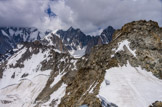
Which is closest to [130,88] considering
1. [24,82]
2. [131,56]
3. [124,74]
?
[124,74]

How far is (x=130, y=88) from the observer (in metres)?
19.7

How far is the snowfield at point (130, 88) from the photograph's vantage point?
1712 cm

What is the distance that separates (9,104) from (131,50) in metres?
114

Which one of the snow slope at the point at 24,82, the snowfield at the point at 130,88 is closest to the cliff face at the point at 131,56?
the snowfield at the point at 130,88

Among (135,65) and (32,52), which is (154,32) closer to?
(135,65)

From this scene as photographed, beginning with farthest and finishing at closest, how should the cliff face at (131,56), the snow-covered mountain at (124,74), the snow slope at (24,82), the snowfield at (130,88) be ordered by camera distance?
the snow slope at (24,82) → the cliff face at (131,56) → the snow-covered mountain at (124,74) → the snowfield at (130,88)

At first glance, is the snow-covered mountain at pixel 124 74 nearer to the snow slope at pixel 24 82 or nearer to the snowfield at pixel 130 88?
the snowfield at pixel 130 88

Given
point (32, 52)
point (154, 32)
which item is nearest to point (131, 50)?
point (154, 32)

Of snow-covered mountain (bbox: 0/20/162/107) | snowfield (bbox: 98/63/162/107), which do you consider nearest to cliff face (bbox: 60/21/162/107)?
snow-covered mountain (bbox: 0/20/162/107)

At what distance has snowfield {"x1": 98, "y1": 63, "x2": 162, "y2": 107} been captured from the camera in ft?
56.2

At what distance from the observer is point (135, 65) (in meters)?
27.7

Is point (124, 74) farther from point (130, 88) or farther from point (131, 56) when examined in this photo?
point (131, 56)

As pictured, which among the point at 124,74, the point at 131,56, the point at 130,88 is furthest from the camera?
the point at 131,56

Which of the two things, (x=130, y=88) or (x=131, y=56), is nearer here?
(x=130, y=88)
